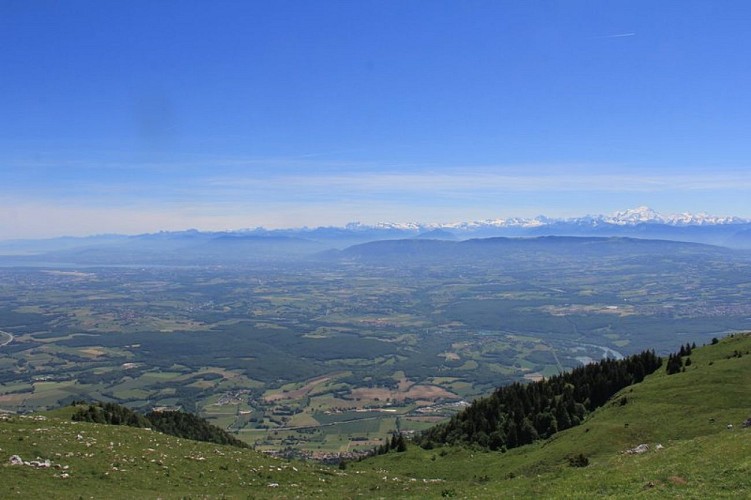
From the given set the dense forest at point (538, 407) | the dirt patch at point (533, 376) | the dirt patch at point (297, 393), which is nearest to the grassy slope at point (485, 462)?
the dense forest at point (538, 407)

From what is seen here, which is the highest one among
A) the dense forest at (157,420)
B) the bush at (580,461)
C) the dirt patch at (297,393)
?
the bush at (580,461)

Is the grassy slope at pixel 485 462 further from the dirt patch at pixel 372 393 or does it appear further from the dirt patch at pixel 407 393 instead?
the dirt patch at pixel 372 393

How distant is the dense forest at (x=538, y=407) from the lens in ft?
140

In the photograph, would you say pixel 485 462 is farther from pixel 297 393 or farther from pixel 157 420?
pixel 297 393

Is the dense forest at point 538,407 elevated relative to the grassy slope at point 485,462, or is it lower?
lower

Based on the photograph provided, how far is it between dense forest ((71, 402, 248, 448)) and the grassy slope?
688cm

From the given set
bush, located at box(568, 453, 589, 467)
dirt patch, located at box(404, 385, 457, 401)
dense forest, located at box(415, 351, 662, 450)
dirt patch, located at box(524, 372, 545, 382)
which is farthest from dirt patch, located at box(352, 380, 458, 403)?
bush, located at box(568, 453, 589, 467)

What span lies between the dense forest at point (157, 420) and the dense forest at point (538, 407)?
1960 centimetres

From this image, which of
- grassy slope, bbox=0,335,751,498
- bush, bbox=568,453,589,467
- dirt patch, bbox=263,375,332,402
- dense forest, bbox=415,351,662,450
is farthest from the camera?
dirt patch, bbox=263,375,332,402

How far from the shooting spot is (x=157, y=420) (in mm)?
49750

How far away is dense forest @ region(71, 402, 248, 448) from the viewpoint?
41.7 meters

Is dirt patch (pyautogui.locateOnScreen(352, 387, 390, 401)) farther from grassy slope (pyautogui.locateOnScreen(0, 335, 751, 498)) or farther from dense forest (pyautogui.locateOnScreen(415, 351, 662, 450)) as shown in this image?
grassy slope (pyautogui.locateOnScreen(0, 335, 751, 498))

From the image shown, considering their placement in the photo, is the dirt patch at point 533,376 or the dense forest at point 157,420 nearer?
the dense forest at point 157,420

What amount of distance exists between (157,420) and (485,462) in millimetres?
29939
